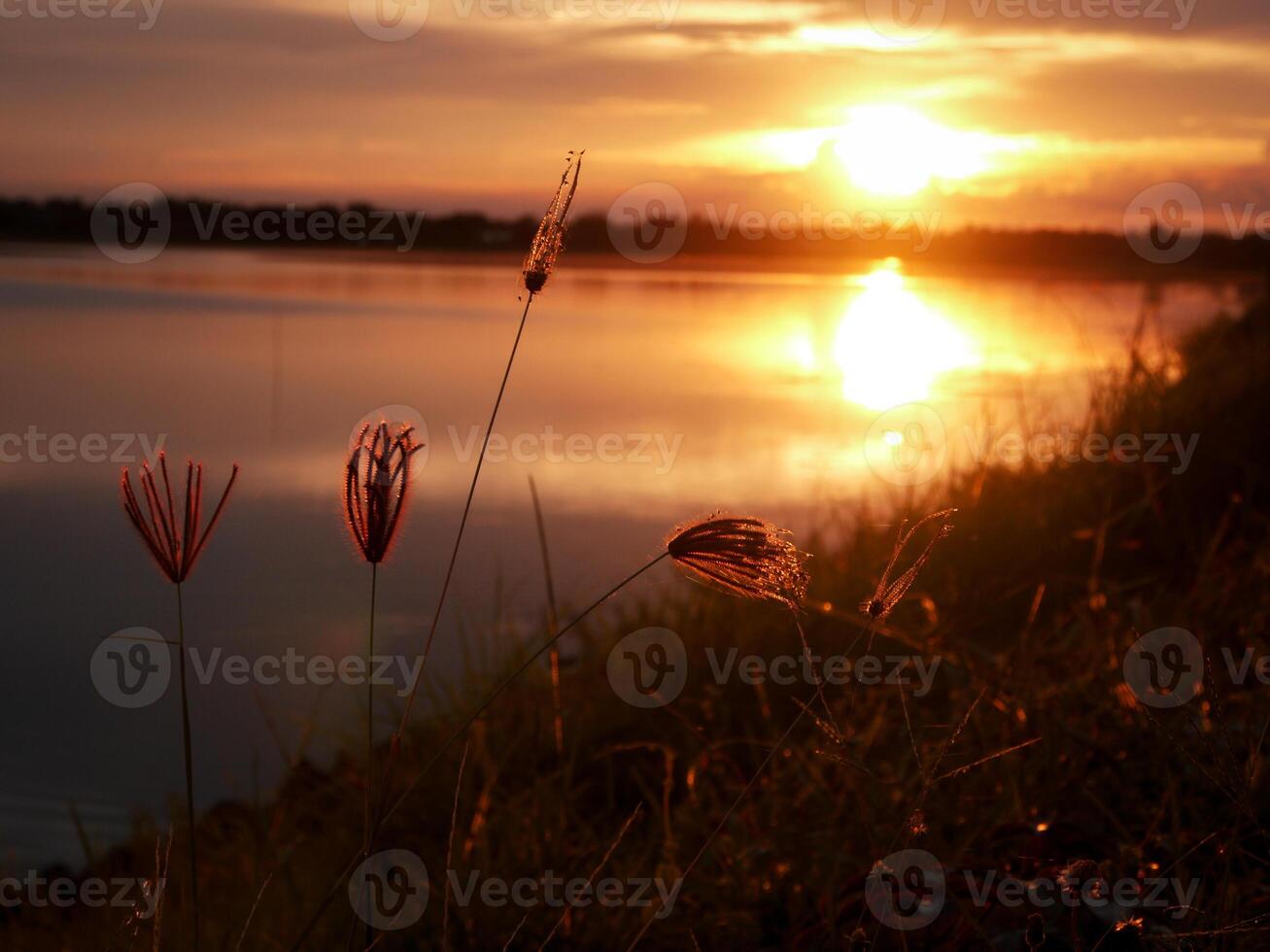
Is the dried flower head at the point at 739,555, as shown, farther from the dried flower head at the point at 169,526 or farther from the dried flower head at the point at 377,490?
the dried flower head at the point at 169,526

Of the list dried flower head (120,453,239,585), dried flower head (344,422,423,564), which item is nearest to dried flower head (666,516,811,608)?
dried flower head (344,422,423,564)

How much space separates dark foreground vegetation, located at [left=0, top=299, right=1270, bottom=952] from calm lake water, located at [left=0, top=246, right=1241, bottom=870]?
49cm

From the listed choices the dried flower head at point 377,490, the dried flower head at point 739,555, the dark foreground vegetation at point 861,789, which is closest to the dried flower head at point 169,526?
the dried flower head at point 377,490

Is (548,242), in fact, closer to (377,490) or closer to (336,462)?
(377,490)

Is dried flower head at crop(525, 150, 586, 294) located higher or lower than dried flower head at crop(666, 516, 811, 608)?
higher

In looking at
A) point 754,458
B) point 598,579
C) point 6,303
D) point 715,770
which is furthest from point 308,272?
point 715,770

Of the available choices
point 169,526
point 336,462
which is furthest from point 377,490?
point 336,462

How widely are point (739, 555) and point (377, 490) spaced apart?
0.45m

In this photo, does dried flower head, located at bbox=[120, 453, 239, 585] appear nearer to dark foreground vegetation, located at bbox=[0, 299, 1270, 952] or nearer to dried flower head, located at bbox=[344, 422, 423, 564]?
dried flower head, located at bbox=[344, 422, 423, 564]

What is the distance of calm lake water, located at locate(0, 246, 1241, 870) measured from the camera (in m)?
6.22

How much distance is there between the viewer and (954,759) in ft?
9.93

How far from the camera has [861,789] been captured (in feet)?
9.18

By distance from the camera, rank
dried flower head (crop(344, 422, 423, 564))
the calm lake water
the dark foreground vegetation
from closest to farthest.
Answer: dried flower head (crop(344, 422, 423, 564))
the dark foreground vegetation
the calm lake water

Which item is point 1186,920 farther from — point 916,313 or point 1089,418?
point 916,313
